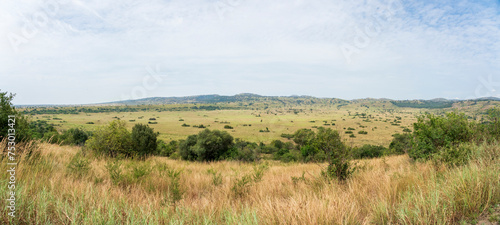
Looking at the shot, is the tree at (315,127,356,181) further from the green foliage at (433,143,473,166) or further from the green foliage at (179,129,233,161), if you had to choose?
the green foliage at (179,129,233,161)

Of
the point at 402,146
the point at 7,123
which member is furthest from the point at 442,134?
the point at 402,146

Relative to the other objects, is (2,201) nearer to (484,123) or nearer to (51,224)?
(51,224)

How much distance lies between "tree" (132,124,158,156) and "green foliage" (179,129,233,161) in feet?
26.0

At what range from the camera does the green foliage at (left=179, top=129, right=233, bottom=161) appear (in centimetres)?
3073

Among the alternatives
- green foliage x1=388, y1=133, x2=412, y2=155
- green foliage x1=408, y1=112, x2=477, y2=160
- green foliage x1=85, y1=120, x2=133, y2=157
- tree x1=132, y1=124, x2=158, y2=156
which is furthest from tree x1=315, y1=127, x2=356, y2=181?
tree x1=132, y1=124, x2=158, y2=156

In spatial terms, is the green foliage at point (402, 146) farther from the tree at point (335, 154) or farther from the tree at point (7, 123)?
the tree at point (7, 123)

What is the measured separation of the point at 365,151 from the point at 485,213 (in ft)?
134

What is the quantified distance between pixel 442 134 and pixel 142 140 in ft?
78.7

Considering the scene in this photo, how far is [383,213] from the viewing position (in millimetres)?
3588

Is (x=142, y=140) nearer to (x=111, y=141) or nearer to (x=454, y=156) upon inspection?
(x=111, y=141)

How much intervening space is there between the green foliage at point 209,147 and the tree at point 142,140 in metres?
7.91

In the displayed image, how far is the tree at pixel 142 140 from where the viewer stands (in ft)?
72.5

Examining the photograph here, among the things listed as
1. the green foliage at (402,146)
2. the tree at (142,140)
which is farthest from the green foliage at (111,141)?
the green foliage at (402,146)

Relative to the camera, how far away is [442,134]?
35.0 feet
